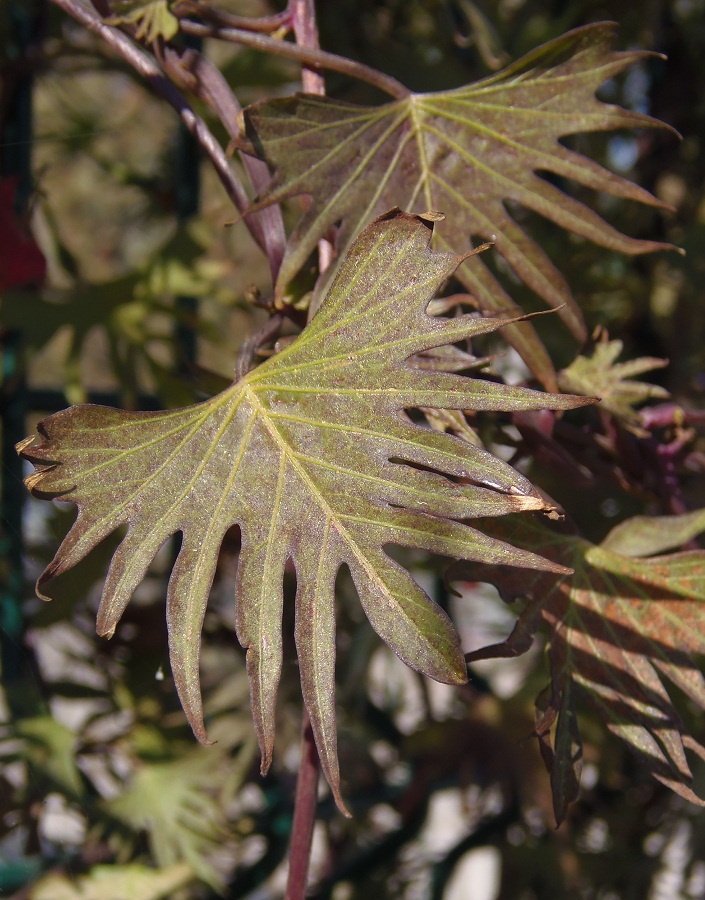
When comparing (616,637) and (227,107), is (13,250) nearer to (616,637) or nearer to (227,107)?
(227,107)

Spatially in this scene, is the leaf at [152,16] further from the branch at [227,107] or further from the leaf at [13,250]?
the leaf at [13,250]

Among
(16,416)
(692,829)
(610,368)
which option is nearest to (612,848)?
(692,829)

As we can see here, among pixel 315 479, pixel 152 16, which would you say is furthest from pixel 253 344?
pixel 152 16

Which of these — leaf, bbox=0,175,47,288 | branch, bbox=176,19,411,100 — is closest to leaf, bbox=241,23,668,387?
branch, bbox=176,19,411,100

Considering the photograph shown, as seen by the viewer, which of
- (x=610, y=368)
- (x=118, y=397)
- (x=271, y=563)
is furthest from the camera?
(x=118, y=397)

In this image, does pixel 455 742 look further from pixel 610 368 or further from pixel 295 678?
pixel 610 368
